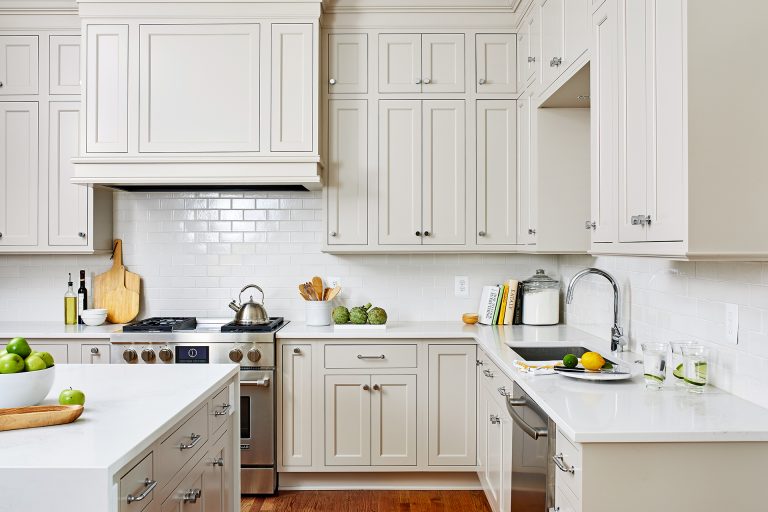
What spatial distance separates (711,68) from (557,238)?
65.1 inches

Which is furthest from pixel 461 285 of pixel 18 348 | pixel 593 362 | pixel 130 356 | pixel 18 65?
pixel 18 65

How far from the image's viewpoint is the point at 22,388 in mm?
1645

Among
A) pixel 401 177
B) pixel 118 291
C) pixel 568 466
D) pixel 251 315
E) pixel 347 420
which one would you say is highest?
pixel 401 177

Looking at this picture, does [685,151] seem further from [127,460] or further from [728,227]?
[127,460]

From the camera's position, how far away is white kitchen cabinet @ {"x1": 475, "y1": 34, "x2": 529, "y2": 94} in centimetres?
372

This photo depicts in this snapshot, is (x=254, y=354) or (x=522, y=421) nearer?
(x=522, y=421)

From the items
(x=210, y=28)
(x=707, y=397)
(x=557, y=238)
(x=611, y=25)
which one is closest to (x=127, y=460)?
(x=707, y=397)

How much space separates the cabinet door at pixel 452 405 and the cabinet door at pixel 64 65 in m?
2.74

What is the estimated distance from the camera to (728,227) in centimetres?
163

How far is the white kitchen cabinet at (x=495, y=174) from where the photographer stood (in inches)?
147

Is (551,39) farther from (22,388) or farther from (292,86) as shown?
(22,388)

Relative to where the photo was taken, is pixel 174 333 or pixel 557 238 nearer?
pixel 557 238

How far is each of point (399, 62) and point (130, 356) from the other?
2.35 meters

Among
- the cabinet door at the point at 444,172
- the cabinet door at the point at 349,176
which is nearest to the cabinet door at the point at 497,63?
the cabinet door at the point at 444,172
